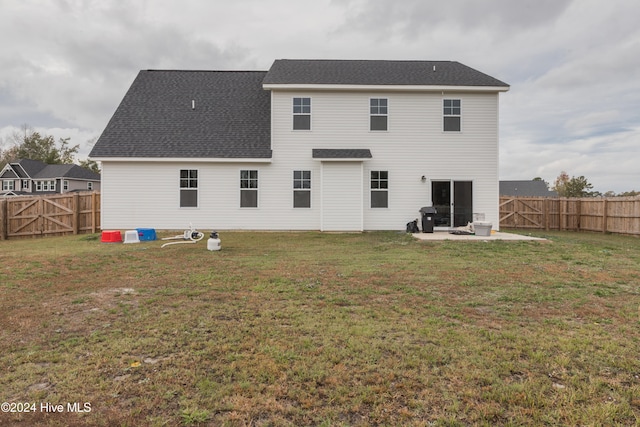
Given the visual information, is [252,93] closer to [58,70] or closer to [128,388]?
[128,388]

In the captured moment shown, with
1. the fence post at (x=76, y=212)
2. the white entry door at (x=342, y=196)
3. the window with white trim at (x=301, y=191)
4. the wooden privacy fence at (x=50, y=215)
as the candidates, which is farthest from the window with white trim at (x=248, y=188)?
the fence post at (x=76, y=212)

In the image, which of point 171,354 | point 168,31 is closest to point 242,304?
point 171,354

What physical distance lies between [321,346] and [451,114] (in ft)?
47.0

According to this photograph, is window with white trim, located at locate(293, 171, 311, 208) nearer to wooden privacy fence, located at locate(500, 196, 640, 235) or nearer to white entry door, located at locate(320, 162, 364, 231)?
white entry door, located at locate(320, 162, 364, 231)

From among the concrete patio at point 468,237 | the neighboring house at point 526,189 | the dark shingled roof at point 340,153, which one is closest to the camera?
the concrete patio at point 468,237

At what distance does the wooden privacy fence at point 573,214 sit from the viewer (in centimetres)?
1555

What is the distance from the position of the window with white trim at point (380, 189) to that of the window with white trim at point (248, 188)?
206 inches

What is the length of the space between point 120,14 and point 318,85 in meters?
10.1

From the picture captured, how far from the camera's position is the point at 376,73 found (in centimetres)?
1584

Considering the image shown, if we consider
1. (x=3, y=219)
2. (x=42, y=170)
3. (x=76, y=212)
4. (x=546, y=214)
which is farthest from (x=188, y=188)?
(x=42, y=170)

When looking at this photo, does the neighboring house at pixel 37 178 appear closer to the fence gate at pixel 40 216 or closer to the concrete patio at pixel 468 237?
the fence gate at pixel 40 216

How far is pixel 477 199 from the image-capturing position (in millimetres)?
15086

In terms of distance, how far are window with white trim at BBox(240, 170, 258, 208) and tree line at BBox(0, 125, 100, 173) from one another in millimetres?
52141

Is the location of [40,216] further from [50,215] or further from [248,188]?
[248,188]
